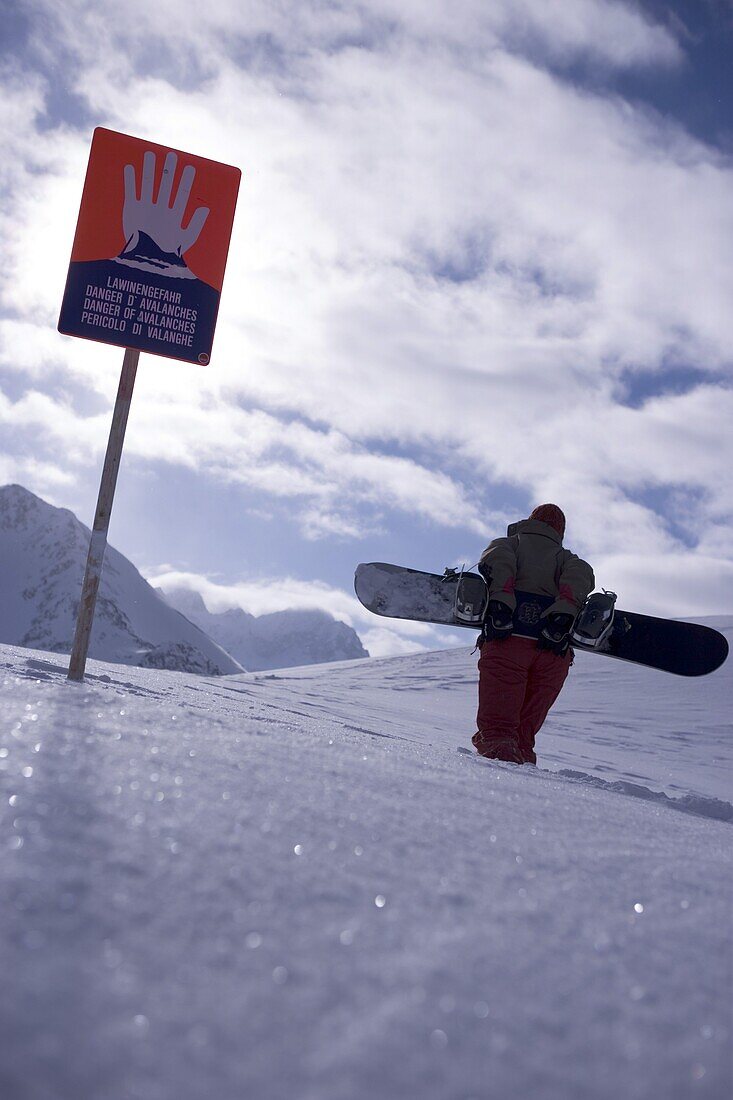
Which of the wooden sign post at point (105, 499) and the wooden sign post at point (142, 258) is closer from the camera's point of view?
the wooden sign post at point (105, 499)

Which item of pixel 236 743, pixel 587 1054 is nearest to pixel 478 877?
pixel 587 1054

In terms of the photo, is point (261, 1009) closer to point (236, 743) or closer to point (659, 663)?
point (236, 743)

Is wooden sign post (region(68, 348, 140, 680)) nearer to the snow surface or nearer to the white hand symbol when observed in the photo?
the white hand symbol

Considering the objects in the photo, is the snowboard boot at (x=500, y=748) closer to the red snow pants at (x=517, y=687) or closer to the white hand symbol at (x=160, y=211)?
the red snow pants at (x=517, y=687)

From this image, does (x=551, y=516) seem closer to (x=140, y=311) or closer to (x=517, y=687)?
(x=517, y=687)

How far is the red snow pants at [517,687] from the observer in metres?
3.42

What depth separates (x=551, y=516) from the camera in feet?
12.8

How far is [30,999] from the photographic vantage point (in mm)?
454

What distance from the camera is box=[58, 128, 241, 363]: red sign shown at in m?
2.79

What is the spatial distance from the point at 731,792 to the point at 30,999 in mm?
5251

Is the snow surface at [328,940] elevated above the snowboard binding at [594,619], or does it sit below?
below

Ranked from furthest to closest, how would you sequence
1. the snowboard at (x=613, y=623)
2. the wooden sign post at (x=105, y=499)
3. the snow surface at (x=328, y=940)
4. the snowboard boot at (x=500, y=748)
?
the snowboard at (x=613, y=623) → the snowboard boot at (x=500, y=748) → the wooden sign post at (x=105, y=499) → the snow surface at (x=328, y=940)

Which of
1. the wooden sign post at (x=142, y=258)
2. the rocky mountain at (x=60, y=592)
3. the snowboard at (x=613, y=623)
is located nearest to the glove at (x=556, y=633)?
the snowboard at (x=613, y=623)

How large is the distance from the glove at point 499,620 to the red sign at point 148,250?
1.79 meters
